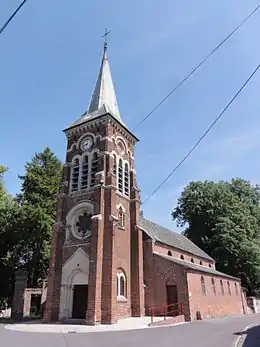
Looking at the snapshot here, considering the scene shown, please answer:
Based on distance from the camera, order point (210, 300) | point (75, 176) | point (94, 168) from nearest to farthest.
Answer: point (94, 168) → point (75, 176) → point (210, 300)

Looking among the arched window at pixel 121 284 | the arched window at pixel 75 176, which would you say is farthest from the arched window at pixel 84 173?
the arched window at pixel 121 284

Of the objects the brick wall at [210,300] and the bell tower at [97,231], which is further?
the brick wall at [210,300]

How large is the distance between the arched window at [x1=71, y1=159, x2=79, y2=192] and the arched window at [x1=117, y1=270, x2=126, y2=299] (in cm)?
777

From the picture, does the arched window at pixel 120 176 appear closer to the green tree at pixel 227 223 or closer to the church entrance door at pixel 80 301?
the church entrance door at pixel 80 301

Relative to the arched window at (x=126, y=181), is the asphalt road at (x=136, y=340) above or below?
below

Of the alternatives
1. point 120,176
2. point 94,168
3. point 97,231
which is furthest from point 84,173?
point 97,231

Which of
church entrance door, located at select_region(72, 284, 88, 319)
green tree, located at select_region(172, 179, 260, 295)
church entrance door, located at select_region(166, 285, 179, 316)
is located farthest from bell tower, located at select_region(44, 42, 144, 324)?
green tree, located at select_region(172, 179, 260, 295)

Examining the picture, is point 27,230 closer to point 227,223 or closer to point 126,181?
point 126,181

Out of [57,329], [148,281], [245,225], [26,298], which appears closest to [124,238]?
[148,281]

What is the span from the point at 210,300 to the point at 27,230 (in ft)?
65.4

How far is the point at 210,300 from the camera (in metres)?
26.1

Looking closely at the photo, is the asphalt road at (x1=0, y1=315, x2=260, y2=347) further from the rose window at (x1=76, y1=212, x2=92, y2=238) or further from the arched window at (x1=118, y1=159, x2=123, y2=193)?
the arched window at (x1=118, y1=159, x2=123, y2=193)

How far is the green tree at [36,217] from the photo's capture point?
32.6m

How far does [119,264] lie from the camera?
21500 mm
